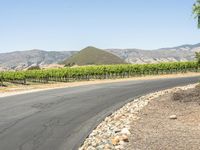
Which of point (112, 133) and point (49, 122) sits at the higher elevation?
point (112, 133)

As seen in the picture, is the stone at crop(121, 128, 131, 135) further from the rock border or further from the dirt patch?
the dirt patch

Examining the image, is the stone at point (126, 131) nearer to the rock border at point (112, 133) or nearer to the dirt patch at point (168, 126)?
the rock border at point (112, 133)

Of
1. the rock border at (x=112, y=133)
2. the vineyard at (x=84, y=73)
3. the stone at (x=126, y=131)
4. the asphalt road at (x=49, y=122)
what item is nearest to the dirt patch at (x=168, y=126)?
the stone at (x=126, y=131)

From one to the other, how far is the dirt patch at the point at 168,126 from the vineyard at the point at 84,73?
43.5 metres

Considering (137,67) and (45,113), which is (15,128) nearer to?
(45,113)

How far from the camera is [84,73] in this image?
222ft

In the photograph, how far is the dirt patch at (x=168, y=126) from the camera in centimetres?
1127

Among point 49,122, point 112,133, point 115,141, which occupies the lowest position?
point 49,122

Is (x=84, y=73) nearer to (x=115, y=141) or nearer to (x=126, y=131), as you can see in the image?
(x=126, y=131)

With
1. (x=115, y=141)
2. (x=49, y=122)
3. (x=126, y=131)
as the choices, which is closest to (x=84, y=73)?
(x=49, y=122)

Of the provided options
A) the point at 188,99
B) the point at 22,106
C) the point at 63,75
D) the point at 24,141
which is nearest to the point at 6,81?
the point at 63,75

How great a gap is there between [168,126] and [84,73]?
5372 cm

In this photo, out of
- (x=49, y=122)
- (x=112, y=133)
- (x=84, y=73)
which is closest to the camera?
(x=112, y=133)

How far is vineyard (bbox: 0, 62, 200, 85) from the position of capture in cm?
6399
